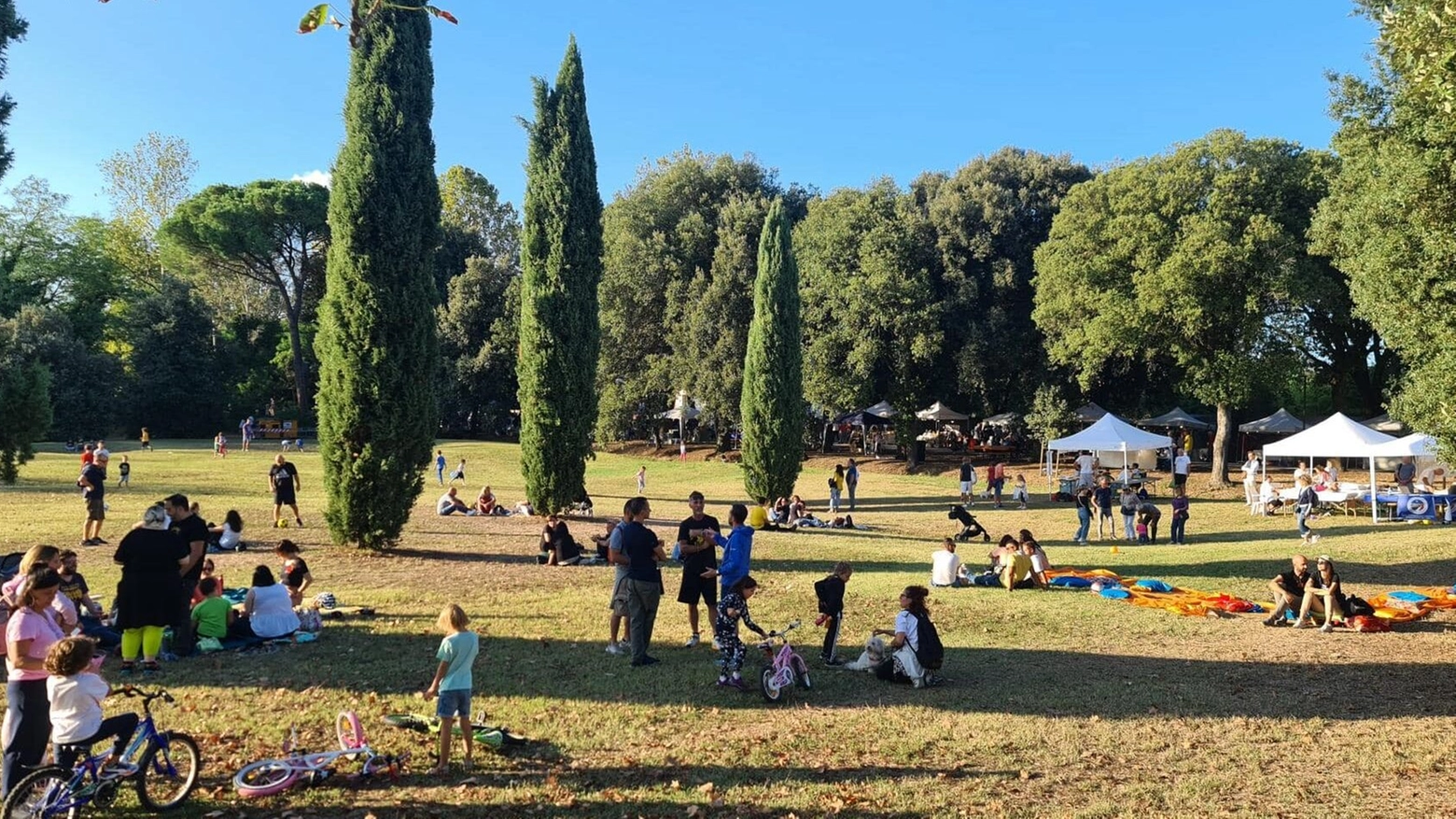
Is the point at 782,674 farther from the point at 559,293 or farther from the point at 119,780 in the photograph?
the point at 559,293

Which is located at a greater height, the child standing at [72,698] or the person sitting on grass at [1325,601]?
the child standing at [72,698]

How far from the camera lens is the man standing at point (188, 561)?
8.26 m

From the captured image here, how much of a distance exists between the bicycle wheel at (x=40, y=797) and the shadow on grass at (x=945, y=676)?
2911 mm

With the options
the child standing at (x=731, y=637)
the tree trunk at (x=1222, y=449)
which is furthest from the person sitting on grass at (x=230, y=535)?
the tree trunk at (x=1222, y=449)

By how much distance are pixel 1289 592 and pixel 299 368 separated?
172 feet

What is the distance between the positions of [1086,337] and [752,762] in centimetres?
2901

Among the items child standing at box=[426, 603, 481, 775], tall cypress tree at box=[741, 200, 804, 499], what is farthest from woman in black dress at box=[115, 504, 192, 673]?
tall cypress tree at box=[741, 200, 804, 499]

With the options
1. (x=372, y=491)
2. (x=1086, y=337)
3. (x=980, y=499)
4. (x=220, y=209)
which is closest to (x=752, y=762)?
(x=372, y=491)

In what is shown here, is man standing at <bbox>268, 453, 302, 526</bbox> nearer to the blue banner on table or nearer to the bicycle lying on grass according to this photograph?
the bicycle lying on grass

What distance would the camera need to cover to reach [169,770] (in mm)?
5227

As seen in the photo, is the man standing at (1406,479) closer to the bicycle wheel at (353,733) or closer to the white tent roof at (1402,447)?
the white tent roof at (1402,447)

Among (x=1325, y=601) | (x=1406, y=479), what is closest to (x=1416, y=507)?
(x=1406, y=479)

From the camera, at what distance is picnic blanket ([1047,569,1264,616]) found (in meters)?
11.9

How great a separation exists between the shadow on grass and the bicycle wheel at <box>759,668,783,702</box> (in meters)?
0.13
